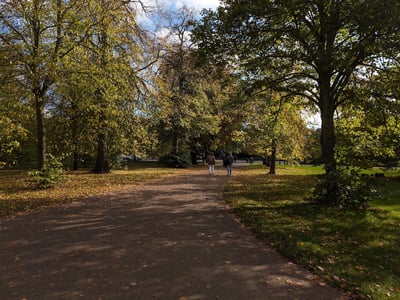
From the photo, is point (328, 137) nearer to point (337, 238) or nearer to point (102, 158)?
point (337, 238)

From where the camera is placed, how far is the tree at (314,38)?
294 inches

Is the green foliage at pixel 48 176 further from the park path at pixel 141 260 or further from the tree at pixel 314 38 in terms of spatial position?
the tree at pixel 314 38

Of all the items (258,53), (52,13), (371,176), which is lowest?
Answer: (371,176)

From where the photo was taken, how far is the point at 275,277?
14.7ft

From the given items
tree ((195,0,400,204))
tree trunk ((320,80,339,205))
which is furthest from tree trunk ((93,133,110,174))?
tree trunk ((320,80,339,205))

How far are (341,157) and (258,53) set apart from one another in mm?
4322

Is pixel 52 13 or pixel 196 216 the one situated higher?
pixel 52 13

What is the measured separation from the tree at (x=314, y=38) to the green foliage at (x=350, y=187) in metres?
0.07

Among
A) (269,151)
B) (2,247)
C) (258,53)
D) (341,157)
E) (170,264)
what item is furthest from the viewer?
(269,151)

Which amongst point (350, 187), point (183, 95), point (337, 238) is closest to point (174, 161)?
point (183, 95)

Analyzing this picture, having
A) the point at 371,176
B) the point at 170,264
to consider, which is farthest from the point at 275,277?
the point at 371,176

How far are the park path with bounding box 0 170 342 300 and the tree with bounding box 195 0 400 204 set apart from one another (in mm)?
4958

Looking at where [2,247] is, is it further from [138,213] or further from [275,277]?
[275,277]

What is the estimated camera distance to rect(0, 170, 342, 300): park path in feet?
13.1
